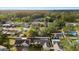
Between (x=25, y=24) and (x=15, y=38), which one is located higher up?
(x=25, y=24)

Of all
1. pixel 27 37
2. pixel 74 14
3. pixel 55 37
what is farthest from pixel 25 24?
pixel 74 14
